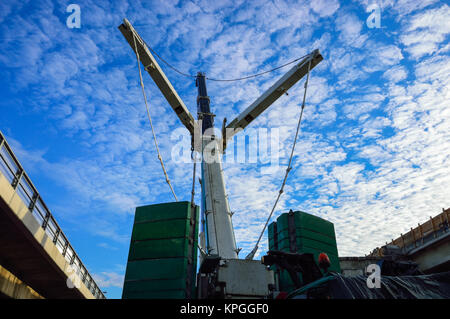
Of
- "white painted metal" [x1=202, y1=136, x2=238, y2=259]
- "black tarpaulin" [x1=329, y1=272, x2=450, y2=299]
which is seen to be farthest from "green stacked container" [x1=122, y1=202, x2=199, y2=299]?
"black tarpaulin" [x1=329, y1=272, x2=450, y2=299]

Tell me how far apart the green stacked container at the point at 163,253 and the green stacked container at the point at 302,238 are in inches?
132

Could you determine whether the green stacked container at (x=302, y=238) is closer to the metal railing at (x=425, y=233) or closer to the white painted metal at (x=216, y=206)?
the white painted metal at (x=216, y=206)

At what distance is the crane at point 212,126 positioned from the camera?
42.3ft

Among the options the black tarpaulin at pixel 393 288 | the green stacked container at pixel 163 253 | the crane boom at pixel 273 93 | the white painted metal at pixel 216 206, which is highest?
the crane boom at pixel 273 93

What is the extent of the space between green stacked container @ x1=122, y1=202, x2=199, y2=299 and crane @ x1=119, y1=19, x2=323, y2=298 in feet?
5.99

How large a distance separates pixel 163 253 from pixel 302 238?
16.0ft

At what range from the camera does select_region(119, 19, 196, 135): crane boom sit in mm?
16970

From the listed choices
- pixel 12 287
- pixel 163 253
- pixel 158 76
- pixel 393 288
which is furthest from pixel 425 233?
pixel 12 287

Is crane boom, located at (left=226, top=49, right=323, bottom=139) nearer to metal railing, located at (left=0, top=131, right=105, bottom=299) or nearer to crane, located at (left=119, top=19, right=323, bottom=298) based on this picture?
crane, located at (left=119, top=19, right=323, bottom=298)

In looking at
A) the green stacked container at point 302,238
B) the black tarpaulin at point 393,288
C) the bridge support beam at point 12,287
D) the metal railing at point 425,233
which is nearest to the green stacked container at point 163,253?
the green stacked container at point 302,238
